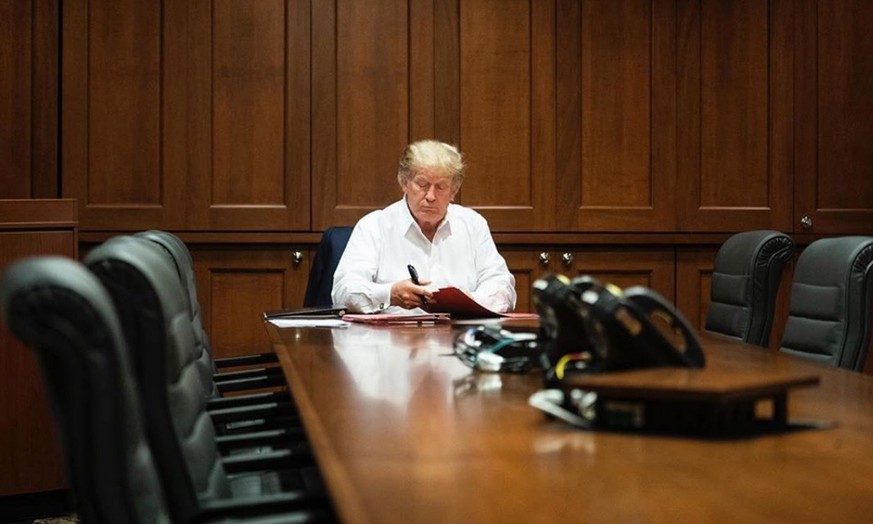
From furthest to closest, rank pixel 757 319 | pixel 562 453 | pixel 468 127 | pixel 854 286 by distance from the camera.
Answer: pixel 468 127
pixel 757 319
pixel 854 286
pixel 562 453

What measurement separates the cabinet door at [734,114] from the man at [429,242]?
1485 millimetres

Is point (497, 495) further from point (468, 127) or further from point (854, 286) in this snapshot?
point (468, 127)

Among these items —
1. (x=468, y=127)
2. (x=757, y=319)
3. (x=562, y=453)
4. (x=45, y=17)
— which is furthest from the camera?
(x=468, y=127)

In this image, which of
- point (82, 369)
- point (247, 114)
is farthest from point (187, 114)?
point (82, 369)

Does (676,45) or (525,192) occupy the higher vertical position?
(676,45)

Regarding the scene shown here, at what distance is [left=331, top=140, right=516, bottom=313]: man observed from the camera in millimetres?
4105

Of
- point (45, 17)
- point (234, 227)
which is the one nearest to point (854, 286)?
point (234, 227)

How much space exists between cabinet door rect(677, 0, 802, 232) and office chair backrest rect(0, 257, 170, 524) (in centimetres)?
439

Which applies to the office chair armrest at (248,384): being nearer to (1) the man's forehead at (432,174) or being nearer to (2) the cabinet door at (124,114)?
(1) the man's forehead at (432,174)

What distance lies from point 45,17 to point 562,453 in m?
4.12

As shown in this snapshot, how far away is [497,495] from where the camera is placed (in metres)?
1.17

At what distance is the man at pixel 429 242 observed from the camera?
411 centimetres

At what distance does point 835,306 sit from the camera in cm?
302

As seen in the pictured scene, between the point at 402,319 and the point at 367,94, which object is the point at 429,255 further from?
the point at 367,94
